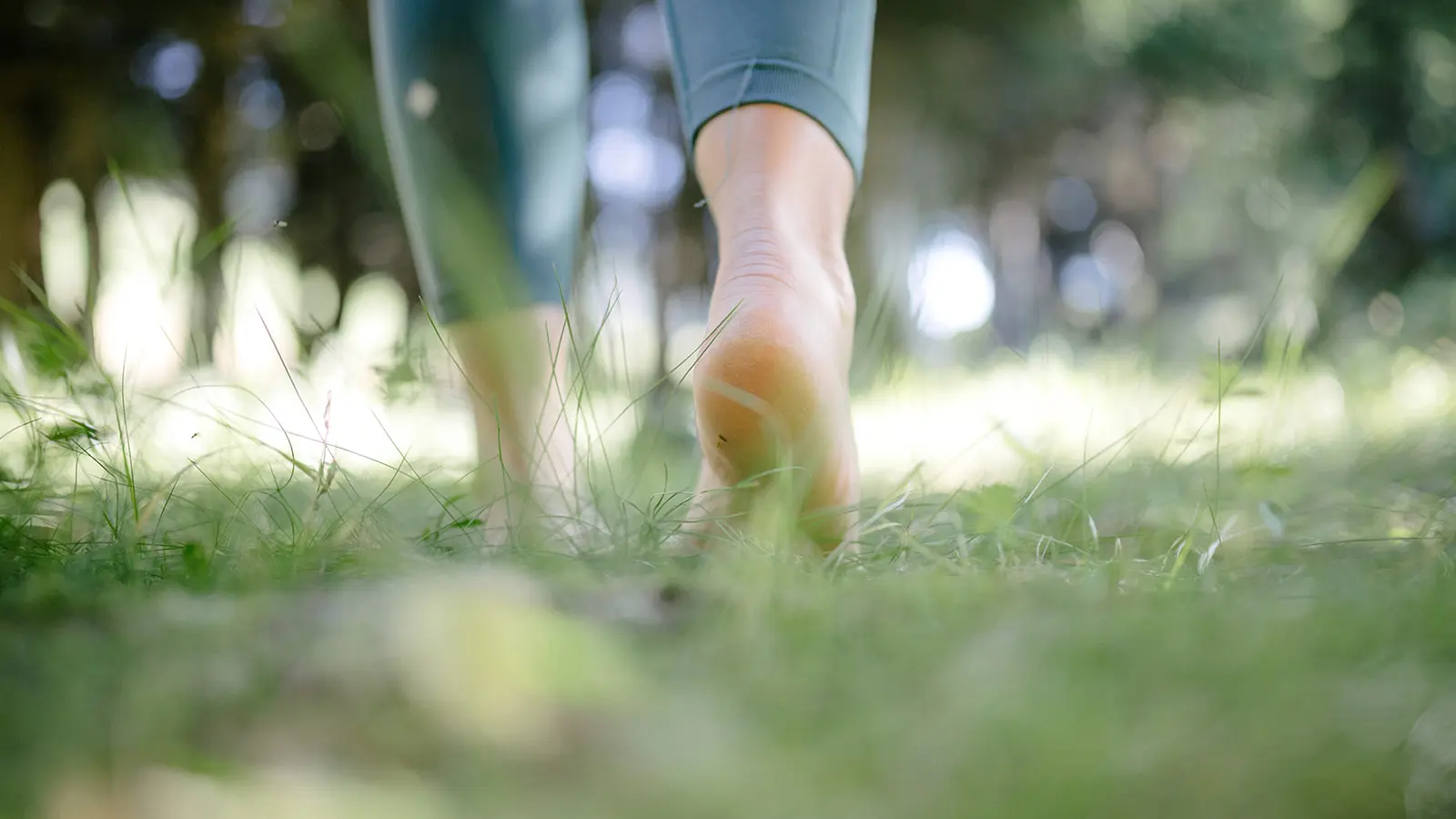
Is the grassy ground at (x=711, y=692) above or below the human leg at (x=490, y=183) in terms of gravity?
below

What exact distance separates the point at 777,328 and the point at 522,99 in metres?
0.49

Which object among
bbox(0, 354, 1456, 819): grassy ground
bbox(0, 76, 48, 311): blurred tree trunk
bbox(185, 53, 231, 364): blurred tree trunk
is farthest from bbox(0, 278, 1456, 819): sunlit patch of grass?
bbox(185, 53, 231, 364): blurred tree trunk

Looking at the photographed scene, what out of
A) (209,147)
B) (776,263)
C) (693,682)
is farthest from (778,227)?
(209,147)

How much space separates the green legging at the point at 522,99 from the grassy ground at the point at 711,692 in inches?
19.2

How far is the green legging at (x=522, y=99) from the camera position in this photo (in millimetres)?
936

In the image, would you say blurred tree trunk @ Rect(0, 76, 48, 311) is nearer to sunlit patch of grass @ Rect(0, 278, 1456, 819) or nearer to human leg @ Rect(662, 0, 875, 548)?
human leg @ Rect(662, 0, 875, 548)

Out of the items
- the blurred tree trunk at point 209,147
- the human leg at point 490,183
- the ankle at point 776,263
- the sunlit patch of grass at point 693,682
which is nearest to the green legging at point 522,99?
the human leg at point 490,183

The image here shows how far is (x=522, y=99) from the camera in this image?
43.1 inches

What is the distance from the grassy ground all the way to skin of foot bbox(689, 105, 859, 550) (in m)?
0.19

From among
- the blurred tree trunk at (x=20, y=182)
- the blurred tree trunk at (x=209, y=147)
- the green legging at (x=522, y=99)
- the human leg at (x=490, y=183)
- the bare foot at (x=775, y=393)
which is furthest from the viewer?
the blurred tree trunk at (x=209, y=147)

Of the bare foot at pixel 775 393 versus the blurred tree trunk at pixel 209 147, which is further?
the blurred tree trunk at pixel 209 147

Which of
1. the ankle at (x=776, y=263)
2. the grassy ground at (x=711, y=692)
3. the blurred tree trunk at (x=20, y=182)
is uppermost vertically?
the blurred tree trunk at (x=20, y=182)

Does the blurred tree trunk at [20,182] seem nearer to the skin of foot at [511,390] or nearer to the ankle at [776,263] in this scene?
the skin of foot at [511,390]

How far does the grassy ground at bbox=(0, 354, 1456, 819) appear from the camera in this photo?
34 cm
